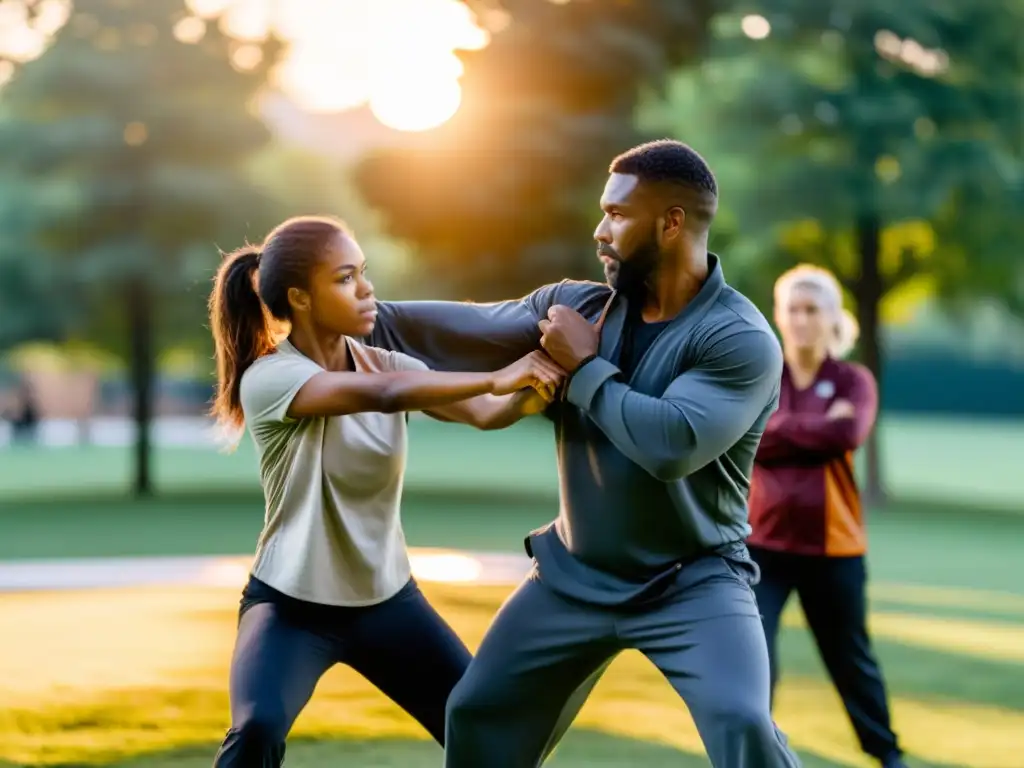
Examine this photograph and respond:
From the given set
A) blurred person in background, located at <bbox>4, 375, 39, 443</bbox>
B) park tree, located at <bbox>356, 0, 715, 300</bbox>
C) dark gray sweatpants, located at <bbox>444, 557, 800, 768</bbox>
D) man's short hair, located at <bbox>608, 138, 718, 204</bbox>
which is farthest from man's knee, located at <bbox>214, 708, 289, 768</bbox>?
blurred person in background, located at <bbox>4, 375, 39, 443</bbox>

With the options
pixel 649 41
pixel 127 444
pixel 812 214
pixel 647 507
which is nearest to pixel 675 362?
pixel 647 507

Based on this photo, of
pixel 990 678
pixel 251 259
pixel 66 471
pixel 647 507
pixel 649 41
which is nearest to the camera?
pixel 647 507

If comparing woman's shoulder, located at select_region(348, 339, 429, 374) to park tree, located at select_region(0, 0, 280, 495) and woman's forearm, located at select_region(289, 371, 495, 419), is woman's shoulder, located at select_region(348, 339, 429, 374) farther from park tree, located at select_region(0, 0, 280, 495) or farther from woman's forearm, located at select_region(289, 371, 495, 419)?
park tree, located at select_region(0, 0, 280, 495)

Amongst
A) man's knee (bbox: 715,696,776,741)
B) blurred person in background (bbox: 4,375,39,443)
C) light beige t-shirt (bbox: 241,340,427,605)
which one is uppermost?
light beige t-shirt (bbox: 241,340,427,605)

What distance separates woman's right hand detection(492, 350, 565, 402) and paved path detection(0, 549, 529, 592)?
864 cm

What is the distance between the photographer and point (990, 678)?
944 cm

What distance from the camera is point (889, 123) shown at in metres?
21.9

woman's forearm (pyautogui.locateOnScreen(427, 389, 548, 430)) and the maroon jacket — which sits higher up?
woman's forearm (pyautogui.locateOnScreen(427, 389, 548, 430))

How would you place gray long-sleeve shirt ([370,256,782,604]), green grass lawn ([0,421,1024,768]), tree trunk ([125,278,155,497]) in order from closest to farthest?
1. gray long-sleeve shirt ([370,256,782,604])
2. green grass lawn ([0,421,1024,768])
3. tree trunk ([125,278,155,497])

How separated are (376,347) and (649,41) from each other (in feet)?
77.9

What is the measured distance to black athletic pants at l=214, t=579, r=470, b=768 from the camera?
4.38 meters

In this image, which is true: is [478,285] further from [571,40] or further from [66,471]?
[66,471]

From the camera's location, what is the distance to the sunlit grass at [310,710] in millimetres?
7289

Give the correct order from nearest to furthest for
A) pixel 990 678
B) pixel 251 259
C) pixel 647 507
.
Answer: pixel 647 507
pixel 251 259
pixel 990 678
